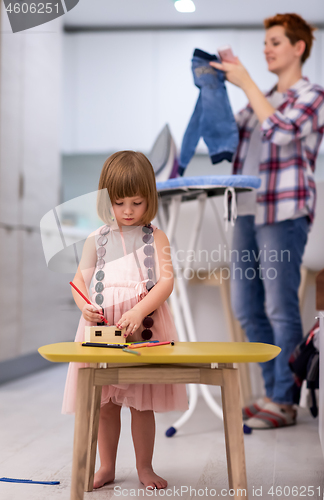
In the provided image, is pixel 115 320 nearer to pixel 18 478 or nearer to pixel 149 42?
pixel 18 478

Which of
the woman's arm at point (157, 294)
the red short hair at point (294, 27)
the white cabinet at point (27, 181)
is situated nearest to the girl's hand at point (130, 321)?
the woman's arm at point (157, 294)

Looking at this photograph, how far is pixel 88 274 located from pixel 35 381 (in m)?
1.42

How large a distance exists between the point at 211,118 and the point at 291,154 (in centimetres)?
26

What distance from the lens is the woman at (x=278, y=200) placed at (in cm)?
145

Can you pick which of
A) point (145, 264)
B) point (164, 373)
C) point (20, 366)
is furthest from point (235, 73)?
point (20, 366)

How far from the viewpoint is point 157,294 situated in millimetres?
903

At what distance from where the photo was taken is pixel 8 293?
7.13 ft

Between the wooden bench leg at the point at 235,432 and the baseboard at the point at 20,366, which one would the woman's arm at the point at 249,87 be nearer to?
the wooden bench leg at the point at 235,432

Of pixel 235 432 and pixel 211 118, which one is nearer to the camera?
pixel 235 432

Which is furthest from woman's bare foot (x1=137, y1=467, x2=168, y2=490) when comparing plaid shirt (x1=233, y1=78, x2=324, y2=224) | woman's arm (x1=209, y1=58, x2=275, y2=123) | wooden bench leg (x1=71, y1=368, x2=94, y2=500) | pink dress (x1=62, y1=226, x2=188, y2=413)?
woman's arm (x1=209, y1=58, x2=275, y2=123)

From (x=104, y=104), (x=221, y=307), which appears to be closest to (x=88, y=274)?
(x=221, y=307)

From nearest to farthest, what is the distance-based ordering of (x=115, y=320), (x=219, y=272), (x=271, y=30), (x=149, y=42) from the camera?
(x=115, y=320) < (x=271, y=30) < (x=219, y=272) < (x=149, y=42)

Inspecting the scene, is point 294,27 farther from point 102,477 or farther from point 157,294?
point 102,477

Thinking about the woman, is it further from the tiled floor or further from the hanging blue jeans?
the tiled floor
